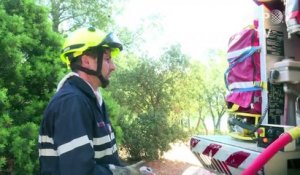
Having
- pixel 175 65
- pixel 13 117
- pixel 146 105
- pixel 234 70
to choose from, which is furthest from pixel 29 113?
pixel 175 65

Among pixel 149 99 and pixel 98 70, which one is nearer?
pixel 98 70

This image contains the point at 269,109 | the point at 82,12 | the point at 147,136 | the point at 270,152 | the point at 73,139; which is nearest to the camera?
the point at 73,139

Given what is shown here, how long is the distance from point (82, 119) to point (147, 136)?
834cm

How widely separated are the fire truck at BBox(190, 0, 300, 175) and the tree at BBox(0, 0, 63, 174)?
7.58 feet

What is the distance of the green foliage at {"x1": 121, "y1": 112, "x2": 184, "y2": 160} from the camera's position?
10.2 metres

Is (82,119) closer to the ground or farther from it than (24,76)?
closer to the ground

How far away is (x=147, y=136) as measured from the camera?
10336mm

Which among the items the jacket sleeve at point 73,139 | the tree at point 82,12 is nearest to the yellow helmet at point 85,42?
the jacket sleeve at point 73,139

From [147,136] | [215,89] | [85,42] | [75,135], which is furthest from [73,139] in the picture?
[215,89]

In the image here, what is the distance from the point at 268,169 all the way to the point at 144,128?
7.65 metres

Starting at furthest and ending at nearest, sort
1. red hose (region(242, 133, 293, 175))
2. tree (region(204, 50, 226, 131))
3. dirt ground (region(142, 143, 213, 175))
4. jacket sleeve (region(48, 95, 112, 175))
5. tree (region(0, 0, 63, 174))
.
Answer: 1. tree (region(204, 50, 226, 131))
2. dirt ground (region(142, 143, 213, 175))
3. tree (region(0, 0, 63, 174))
4. red hose (region(242, 133, 293, 175))
5. jacket sleeve (region(48, 95, 112, 175))

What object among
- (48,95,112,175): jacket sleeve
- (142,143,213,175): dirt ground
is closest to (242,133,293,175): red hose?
(48,95,112,175): jacket sleeve

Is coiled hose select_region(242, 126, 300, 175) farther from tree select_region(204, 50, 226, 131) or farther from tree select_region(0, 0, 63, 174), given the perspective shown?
tree select_region(204, 50, 226, 131)

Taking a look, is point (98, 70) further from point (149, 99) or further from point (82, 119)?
point (149, 99)
